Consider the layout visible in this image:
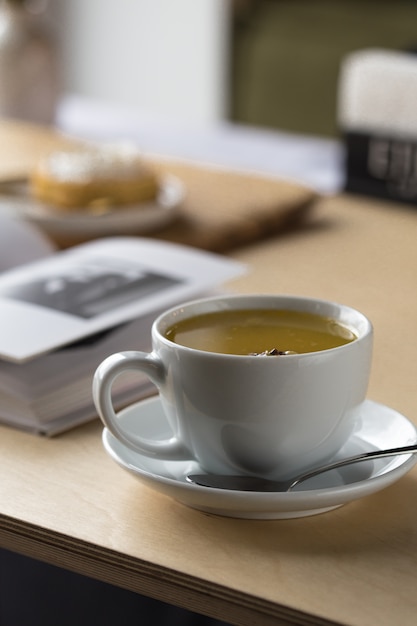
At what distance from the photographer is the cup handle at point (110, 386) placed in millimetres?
558


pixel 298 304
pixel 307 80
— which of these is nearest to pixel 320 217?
pixel 298 304

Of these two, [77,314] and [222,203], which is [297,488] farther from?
[222,203]

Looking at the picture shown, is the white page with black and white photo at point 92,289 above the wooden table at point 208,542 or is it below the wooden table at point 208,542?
above

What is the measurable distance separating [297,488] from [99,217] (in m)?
0.59

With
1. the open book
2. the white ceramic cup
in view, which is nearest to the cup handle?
the white ceramic cup

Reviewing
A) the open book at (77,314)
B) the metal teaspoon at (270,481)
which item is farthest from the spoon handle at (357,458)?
the open book at (77,314)

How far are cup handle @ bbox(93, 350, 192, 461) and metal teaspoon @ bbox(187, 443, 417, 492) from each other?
0.02m

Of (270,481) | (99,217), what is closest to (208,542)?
(270,481)

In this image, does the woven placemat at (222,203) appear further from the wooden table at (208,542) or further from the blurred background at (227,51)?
the blurred background at (227,51)

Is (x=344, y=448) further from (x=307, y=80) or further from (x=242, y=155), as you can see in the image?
(x=307, y=80)

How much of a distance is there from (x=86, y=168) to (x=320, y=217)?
0.30 metres

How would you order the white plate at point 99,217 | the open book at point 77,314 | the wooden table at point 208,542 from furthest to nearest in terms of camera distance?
1. the white plate at point 99,217
2. the open book at point 77,314
3. the wooden table at point 208,542

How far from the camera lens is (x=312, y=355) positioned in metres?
0.53

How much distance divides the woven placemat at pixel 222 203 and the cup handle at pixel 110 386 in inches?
21.1
